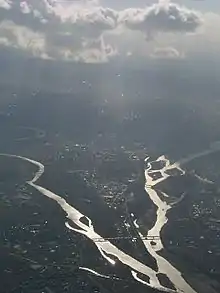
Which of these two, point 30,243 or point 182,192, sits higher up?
point 182,192

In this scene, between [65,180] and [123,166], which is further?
[123,166]

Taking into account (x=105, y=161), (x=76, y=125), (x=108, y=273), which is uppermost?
(x=76, y=125)

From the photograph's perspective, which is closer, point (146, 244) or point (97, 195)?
point (146, 244)

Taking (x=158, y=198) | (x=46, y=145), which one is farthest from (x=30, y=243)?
(x=46, y=145)

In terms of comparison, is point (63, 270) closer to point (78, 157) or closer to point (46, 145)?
point (78, 157)

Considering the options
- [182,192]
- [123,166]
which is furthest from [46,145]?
[182,192]


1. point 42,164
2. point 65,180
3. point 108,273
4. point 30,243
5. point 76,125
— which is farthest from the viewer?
point 76,125

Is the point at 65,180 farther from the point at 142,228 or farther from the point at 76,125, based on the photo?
the point at 76,125

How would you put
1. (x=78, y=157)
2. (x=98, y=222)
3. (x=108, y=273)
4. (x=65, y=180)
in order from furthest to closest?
(x=78, y=157), (x=65, y=180), (x=98, y=222), (x=108, y=273)

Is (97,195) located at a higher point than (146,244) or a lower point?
higher
